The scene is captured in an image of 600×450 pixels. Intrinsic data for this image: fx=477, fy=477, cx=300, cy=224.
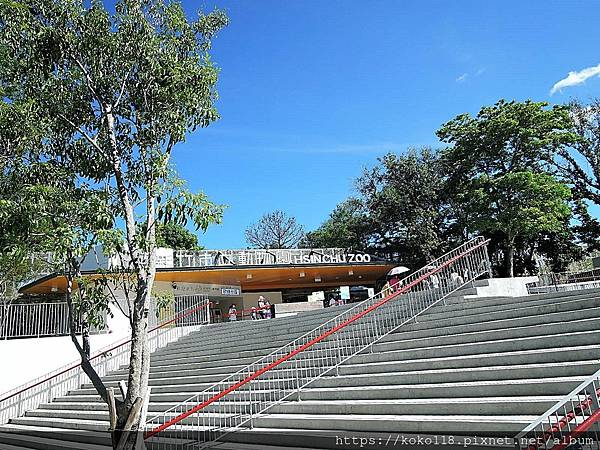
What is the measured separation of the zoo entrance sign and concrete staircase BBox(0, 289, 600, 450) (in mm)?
11488

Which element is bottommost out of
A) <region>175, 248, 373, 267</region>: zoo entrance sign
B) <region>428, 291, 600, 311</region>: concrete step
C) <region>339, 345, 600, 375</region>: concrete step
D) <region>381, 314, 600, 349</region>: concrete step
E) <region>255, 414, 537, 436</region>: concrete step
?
<region>255, 414, 537, 436</region>: concrete step

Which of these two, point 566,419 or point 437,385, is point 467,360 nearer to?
point 437,385

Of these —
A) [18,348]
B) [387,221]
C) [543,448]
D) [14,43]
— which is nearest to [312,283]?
[387,221]

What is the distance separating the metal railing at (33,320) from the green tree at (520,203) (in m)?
18.3

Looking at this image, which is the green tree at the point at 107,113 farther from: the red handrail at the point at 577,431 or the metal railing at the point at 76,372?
the metal railing at the point at 76,372

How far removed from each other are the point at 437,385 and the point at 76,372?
11816 millimetres

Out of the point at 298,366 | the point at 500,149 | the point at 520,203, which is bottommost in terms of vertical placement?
the point at 298,366

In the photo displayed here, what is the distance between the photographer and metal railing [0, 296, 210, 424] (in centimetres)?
1342

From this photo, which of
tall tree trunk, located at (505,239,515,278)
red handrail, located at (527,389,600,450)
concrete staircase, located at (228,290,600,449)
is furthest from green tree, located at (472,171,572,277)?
→ red handrail, located at (527,389,600,450)

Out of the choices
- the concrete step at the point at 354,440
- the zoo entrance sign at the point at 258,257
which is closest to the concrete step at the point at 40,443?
the concrete step at the point at 354,440

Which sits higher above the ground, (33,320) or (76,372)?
(33,320)

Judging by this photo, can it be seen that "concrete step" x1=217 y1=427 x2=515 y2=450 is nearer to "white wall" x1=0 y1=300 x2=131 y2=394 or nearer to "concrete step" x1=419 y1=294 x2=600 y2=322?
"concrete step" x1=419 y1=294 x2=600 y2=322

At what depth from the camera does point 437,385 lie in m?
7.27

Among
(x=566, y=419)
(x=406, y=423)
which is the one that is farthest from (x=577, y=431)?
(x=406, y=423)
